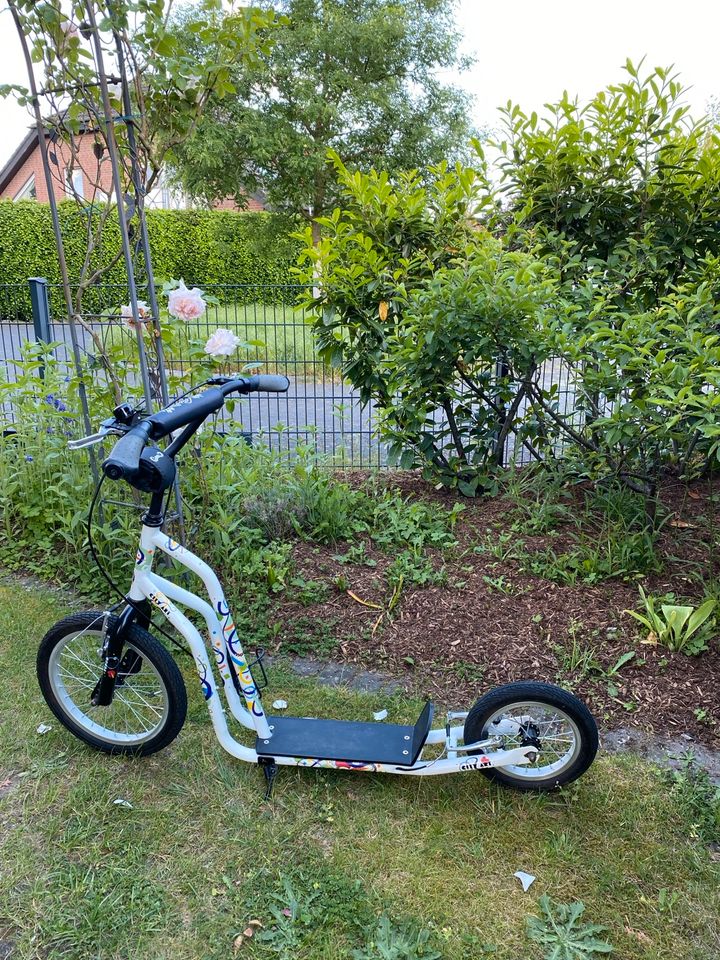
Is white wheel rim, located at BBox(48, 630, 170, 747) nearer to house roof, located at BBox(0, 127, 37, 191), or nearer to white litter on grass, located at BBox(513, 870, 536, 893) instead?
white litter on grass, located at BBox(513, 870, 536, 893)

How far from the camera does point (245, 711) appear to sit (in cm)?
251

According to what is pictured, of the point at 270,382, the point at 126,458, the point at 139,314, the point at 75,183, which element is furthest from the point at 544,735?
the point at 75,183

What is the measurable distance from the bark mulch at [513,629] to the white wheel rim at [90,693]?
0.71 meters

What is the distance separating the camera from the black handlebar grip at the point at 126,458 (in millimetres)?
1894

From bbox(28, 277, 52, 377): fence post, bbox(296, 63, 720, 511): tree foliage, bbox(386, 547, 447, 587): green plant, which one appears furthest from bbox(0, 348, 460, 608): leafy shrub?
bbox(28, 277, 52, 377): fence post

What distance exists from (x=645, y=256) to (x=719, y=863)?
10.8 ft

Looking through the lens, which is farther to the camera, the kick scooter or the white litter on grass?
the kick scooter

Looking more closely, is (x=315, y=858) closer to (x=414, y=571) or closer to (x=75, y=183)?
(x=414, y=571)

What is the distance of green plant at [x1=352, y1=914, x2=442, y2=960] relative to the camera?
6.20ft

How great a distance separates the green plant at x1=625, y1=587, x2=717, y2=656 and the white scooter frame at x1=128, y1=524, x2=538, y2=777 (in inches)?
40.0

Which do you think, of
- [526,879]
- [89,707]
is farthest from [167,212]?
[526,879]

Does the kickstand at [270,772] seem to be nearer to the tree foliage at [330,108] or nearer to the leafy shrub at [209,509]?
the leafy shrub at [209,509]

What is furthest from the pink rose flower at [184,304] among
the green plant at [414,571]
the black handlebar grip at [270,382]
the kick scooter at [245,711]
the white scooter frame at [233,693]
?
the green plant at [414,571]

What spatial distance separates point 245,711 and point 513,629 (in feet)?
4.32
